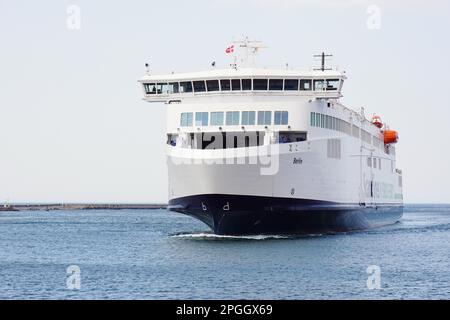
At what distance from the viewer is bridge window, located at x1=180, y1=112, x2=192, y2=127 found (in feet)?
180

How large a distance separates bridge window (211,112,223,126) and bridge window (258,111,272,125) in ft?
7.76

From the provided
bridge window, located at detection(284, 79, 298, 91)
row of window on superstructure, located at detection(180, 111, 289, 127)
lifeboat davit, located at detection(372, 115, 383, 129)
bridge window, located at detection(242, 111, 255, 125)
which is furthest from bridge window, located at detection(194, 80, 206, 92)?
lifeboat davit, located at detection(372, 115, 383, 129)

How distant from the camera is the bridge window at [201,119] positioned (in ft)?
178

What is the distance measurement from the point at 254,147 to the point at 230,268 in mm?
11102

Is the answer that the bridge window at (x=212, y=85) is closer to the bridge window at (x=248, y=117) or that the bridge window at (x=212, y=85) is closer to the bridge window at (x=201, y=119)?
the bridge window at (x=201, y=119)

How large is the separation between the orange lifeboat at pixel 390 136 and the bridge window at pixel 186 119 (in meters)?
39.4

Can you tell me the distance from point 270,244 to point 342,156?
1514 centimetres

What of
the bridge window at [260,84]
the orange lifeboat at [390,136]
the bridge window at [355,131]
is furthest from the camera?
the orange lifeboat at [390,136]

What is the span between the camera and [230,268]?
1617 inches

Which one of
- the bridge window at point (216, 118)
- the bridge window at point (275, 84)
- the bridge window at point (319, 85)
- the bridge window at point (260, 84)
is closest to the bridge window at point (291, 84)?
the bridge window at point (275, 84)

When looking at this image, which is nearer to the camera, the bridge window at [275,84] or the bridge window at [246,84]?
the bridge window at [246,84]

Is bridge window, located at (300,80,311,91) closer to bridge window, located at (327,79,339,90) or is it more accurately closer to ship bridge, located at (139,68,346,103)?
ship bridge, located at (139,68,346,103)
